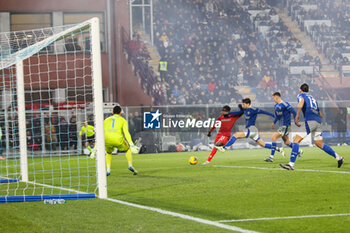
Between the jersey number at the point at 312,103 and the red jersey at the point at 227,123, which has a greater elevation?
the jersey number at the point at 312,103

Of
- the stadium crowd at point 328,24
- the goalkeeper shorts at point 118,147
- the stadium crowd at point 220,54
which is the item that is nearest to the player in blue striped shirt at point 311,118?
the goalkeeper shorts at point 118,147

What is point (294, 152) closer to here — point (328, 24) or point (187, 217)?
point (187, 217)

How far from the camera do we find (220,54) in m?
34.6

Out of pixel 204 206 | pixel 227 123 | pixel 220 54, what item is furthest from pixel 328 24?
pixel 204 206

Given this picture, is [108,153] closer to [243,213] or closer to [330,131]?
[243,213]

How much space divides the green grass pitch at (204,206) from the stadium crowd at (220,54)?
19.5 meters

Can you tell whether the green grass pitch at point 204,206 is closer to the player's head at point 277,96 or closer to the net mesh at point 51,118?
the player's head at point 277,96

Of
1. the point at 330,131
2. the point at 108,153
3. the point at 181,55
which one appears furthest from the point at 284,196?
the point at 181,55

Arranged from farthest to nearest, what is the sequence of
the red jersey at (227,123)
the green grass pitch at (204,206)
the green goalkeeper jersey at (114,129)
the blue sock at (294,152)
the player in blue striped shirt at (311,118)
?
the red jersey at (227,123) → the green goalkeeper jersey at (114,129) → the player in blue striped shirt at (311,118) → the blue sock at (294,152) → the green grass pitch at (204,206)

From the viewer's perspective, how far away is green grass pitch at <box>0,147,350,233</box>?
6266mm

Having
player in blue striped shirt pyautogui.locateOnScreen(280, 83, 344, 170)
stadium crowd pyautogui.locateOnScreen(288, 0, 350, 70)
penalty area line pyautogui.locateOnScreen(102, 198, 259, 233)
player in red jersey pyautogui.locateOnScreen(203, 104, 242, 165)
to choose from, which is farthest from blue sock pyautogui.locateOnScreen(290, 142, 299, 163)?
stadium crowd pyautogui.locateOnScreen(288, 0, 350, 70)

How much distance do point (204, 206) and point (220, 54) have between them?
27.2 m

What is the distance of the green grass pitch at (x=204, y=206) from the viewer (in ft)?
20.6

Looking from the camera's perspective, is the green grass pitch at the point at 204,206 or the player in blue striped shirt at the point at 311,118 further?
the player in blue striped shirt at the point at 311,118
